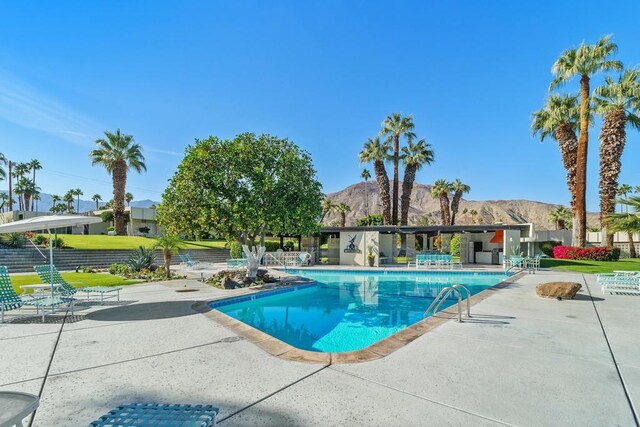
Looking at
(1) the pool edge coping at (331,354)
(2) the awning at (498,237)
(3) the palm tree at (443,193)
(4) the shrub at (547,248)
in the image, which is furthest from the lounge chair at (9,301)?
(3) the palm tree at (443,193)

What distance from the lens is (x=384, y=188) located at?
3100 centimetres

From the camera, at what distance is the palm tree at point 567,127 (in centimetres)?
2317

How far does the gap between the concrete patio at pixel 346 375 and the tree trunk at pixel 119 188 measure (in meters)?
31.0

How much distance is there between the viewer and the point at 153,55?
510 inches

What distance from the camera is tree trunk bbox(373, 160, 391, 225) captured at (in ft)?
99.2

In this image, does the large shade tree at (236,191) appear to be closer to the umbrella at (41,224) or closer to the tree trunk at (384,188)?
the umbrella at (41,224)

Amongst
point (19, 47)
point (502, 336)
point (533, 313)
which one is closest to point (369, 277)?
point (533, 313)

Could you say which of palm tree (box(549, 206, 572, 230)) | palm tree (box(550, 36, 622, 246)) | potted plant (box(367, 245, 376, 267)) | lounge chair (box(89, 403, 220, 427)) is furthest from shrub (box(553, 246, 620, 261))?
palm tree (box(549, 206, 572, 230))

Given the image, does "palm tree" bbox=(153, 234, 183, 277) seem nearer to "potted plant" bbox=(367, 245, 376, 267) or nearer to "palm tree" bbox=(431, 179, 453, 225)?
"potted plant" bbox=(367, 245, 376, 267)

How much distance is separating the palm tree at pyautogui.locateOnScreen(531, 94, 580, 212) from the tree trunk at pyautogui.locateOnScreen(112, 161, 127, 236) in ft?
125

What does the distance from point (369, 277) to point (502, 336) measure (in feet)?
39.8

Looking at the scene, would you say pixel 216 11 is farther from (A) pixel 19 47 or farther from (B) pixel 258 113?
(B) pixel 258 113

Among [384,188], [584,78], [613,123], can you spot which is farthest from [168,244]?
[613,123]

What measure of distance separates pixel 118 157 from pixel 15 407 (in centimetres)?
3714
